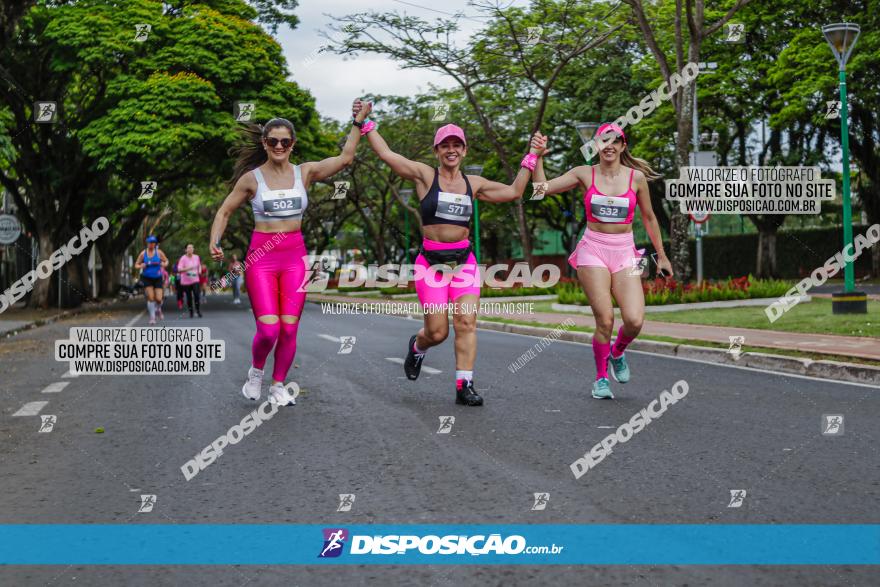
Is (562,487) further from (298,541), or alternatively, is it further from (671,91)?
(671,91)

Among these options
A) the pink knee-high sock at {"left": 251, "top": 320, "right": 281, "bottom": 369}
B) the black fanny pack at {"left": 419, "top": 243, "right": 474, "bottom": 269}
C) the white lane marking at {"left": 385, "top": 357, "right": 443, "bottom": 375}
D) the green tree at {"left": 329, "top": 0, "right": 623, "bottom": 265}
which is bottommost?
the white lane marking at {"left": 385, "top": 357, "right": 443, "bottom": 375}

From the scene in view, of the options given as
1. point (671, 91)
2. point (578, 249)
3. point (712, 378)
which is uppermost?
point (671, 91)

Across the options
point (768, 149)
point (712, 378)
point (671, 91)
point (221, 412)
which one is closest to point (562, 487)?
point (221, 412)

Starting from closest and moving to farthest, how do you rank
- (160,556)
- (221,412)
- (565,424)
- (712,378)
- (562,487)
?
(160,556) → (562,487) → (565,424) → (221,412) → (712,378)

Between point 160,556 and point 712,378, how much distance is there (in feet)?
22.2

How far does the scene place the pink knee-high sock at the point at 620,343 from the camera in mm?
8125

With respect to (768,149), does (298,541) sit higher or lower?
lower

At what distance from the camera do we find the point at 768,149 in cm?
3878

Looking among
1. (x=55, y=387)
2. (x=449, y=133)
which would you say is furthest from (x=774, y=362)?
(x=55, y=387)

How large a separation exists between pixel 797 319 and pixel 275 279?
10.2 m

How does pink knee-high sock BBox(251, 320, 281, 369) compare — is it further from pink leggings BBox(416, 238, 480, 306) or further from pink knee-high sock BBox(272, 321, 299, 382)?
pink leggings BBox(416, 238, 480, 306)

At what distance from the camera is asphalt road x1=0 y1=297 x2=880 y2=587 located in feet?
11.6

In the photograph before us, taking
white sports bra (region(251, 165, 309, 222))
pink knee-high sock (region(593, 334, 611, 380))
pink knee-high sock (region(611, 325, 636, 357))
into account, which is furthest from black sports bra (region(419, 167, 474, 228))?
pink knee-high sock (region(611, 325, 636, 357))

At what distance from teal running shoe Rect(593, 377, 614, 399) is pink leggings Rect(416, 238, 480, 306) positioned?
1319 mm
